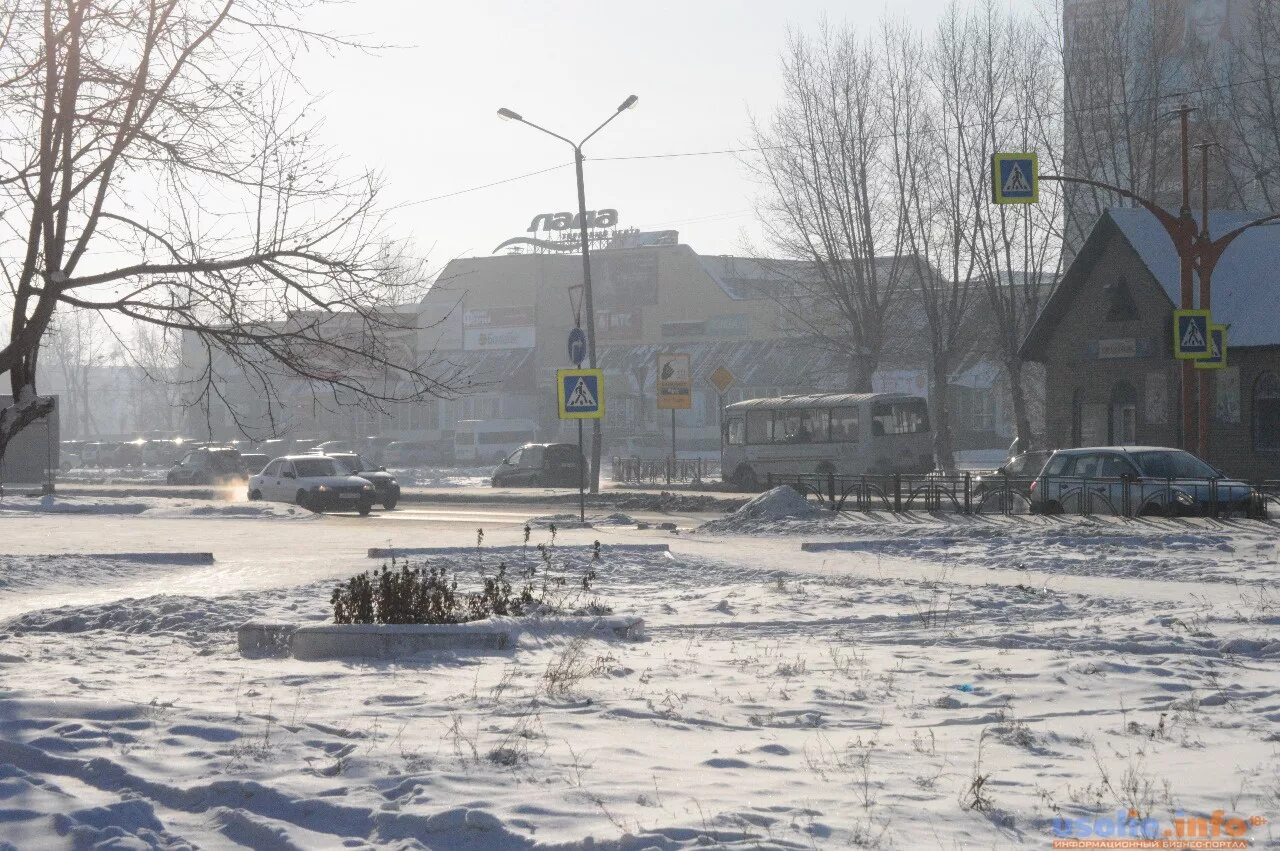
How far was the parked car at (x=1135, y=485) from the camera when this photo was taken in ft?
74.8

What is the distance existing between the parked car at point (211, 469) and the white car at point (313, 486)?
15695mm

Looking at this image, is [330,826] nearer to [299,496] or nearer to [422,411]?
[299,496]

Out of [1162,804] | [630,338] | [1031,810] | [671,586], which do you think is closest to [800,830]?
[1031,810]

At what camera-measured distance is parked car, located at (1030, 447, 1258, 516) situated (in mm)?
22812

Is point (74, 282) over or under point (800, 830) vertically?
over

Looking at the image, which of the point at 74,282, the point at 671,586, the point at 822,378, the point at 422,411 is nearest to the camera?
the point at 74,282

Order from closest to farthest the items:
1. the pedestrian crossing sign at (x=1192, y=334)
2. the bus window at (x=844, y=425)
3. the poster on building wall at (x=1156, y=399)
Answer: the pedestrian crossing sign at (x=1192, y=334) → the poster on building wall at (x=1156, y=399) → the bus window at (x=844, y=425)

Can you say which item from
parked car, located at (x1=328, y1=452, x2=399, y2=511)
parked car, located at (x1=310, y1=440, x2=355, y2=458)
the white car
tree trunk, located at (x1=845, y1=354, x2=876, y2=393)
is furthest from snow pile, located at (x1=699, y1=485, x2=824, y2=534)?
parked car, located at (x1=310, y1=440, x2=355, y2=458)

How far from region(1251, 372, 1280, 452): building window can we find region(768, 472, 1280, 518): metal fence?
998 centimetres

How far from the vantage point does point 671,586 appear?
48.8 ft

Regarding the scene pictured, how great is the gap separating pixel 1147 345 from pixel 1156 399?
1.45m

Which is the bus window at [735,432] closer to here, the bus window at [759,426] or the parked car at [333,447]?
the bus window at [759,426]

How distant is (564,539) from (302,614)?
33.0 ft

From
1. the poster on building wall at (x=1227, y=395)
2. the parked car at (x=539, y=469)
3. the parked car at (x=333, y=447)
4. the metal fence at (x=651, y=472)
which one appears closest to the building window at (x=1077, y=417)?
the poster on building wall at (x=1227, y=395)
